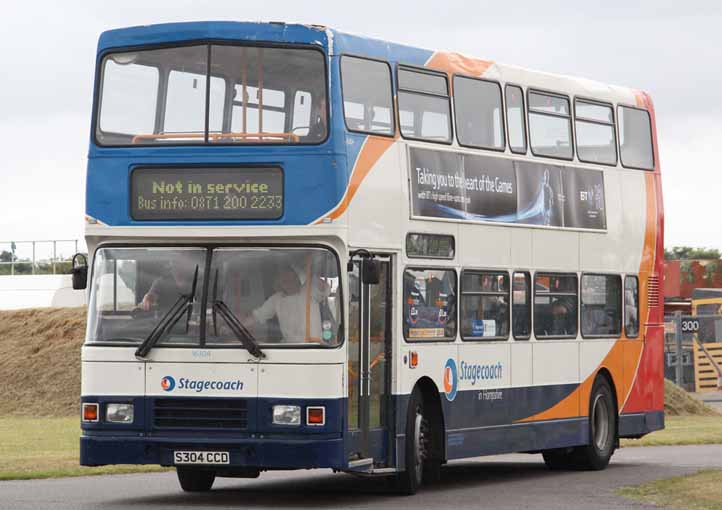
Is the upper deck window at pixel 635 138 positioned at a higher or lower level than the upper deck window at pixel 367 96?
higher

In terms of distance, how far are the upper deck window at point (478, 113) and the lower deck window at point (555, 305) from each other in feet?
6.58

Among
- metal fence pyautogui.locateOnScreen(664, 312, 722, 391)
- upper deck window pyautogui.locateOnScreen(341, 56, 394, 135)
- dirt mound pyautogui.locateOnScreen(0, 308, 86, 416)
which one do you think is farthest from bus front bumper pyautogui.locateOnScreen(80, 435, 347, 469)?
metal fence pyautogui.locateOnScreen(664, 312, 722, 391)

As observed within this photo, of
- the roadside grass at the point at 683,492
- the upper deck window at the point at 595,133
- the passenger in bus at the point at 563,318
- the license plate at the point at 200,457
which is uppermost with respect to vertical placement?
the upper deck window at the point at 595,133

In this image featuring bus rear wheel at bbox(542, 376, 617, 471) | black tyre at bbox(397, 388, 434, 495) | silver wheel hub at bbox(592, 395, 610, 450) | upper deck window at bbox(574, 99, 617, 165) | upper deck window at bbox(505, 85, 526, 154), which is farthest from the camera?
silver wheel hub at bbox(592, 395, 610, 450)

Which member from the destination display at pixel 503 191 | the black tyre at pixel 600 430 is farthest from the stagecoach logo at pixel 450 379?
the black tyre at pixel 600 430

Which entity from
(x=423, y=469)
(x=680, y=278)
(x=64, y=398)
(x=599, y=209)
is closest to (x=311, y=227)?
(x=423, y=469)

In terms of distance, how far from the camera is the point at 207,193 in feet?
57.6

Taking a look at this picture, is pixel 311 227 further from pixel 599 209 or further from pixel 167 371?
pixel 599 209

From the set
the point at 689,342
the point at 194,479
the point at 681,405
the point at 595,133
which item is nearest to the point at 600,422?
the point at 595,133

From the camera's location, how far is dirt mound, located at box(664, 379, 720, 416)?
126ft

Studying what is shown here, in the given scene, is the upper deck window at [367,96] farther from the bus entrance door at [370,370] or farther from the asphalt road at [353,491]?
the asphalt road at [353,491]

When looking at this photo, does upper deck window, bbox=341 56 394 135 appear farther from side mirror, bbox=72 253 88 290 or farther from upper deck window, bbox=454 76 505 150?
side mirror, bbox=72 253 88 290

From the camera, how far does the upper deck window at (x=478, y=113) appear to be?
66.0 feet

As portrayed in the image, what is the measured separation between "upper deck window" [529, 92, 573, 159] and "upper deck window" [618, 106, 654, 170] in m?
1.67
